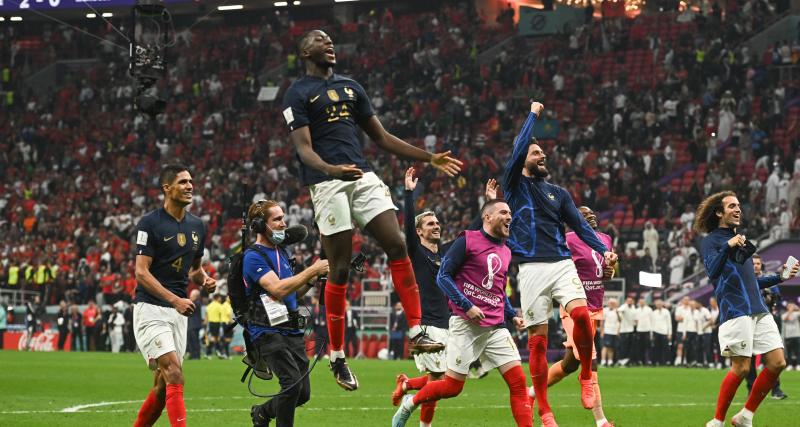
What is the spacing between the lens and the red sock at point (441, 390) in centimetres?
1210

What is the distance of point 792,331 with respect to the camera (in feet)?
103

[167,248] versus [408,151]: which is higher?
[408,151]

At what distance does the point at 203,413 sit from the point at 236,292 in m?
6.03

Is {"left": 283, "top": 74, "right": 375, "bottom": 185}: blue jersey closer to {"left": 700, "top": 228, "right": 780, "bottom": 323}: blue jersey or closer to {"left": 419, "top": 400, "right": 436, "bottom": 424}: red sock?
{"left": 419, "top": 400, "right": 436, "bottom": 424}: red sock

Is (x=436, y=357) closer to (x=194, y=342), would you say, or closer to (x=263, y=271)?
(x=263, y=271)

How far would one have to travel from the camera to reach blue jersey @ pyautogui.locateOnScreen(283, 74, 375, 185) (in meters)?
9.25

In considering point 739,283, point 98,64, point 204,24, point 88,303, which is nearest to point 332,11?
point 204,24

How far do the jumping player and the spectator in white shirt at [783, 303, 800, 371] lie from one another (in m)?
22.8

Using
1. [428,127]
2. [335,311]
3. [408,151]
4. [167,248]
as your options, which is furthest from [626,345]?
[408,151]

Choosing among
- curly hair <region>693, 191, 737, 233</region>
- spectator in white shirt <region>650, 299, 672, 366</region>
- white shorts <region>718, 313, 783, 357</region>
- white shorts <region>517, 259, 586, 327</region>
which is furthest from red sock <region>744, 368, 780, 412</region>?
spectator in white shirt <region>650, 299, 672, 366</region>

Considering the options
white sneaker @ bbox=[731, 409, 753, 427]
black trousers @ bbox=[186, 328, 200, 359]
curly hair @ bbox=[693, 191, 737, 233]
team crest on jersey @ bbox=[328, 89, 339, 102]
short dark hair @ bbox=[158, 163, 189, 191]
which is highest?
team crest on jersey @ bbox=[328, 89, 339, 102]

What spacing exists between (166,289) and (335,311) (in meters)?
2.32

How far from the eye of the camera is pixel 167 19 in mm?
33188

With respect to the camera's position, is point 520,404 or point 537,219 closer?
point 520,404
